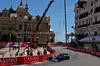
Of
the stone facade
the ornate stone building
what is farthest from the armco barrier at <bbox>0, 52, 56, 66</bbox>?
the ornate stone building

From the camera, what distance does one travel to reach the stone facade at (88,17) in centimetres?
4244


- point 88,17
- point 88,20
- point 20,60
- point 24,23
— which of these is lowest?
Result: point 20,60

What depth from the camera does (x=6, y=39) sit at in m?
59.5

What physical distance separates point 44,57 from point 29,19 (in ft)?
169

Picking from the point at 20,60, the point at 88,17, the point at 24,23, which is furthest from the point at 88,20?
the point at 20,60

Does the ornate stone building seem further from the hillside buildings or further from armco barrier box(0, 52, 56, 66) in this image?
armco barrier box(0, 52, 56, 66)

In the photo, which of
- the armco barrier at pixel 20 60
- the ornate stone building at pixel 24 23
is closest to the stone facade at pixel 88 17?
the ornate stone building at pixel 24 23

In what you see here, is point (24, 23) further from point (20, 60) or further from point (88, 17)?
point (20, 60)

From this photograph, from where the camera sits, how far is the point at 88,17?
47812mm

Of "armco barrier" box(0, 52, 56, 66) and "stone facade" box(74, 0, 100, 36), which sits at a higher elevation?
"stone facade" box(74, 0, 100, 36)

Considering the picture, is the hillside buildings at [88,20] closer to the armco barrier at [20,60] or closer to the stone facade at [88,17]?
the stone facade at [88,17]

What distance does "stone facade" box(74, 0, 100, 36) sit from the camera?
139ft

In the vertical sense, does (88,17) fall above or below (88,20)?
above

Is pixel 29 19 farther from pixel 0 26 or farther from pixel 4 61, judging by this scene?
pixel 4 61
